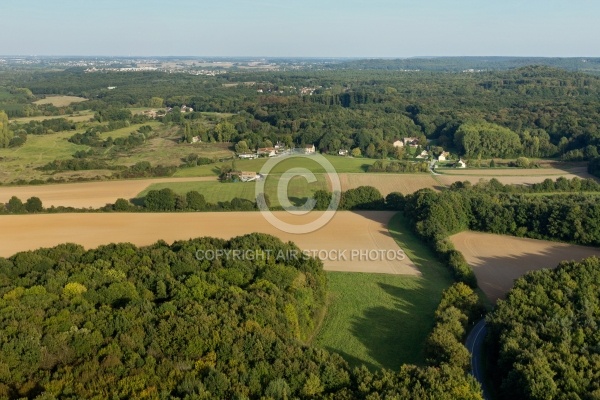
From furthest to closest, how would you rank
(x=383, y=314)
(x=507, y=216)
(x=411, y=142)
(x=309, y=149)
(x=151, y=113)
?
1. (x=151, y=113)
2. (x=411, y=142)
3. (x=309, y=149)
4. (x=507, y=216)
5. (x=383, y=314)

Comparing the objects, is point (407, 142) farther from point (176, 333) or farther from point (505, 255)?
point (176, 333)

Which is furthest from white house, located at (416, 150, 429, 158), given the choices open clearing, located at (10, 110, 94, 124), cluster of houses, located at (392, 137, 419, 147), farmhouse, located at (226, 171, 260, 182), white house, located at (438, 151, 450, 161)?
open clearing, located at (10, 110, 94, 124)

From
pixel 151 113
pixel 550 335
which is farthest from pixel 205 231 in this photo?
pixel 151 113

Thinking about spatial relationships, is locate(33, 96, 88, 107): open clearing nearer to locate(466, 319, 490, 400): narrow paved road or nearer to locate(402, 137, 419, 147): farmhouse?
locate(402, 137, 419, 147): farmhouse

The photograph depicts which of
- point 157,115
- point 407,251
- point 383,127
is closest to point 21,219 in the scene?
point 407,251

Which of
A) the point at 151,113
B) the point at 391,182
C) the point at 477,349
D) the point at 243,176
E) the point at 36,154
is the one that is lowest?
the point at 477,349

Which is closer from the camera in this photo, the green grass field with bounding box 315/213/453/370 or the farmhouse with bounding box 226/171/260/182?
the green grass field with bounding box 315/213/453/370

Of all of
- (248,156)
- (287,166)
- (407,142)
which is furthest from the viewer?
(407,142)
